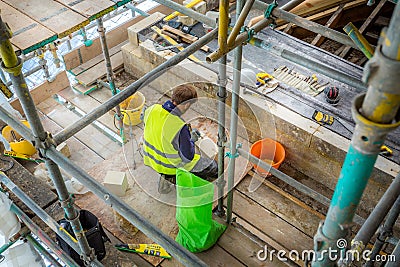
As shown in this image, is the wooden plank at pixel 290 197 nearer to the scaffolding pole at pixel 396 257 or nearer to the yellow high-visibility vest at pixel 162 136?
the yellow high-visibility vest at pixel 162 136

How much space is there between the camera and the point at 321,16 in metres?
6.10

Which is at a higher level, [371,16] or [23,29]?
[23,29]

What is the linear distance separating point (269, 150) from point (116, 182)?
5.87 ft

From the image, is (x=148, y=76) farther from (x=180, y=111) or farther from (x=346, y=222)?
(x=346, y=222)

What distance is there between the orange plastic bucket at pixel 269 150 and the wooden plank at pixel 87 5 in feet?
7.18

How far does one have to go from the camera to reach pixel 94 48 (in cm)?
609

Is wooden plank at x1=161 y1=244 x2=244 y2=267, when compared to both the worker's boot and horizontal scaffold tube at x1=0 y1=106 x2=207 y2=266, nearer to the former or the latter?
the worker's boot

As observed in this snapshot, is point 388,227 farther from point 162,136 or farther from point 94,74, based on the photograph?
point 94,74

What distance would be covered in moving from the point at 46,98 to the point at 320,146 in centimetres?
364

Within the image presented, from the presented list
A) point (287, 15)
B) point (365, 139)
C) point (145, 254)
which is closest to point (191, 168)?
point (145, 254)

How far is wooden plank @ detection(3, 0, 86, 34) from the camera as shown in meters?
3.71

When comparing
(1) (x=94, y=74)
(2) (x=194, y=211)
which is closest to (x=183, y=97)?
(2) (x=194, y=211)

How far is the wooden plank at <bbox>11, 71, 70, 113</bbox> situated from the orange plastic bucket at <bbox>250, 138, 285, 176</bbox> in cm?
281

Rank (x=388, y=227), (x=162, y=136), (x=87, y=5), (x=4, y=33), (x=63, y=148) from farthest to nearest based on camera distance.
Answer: (x=63, y=148) → (x=87, y=5) → (x=162, y=136) → (x=388, y=227) → (x=4, y=33)
